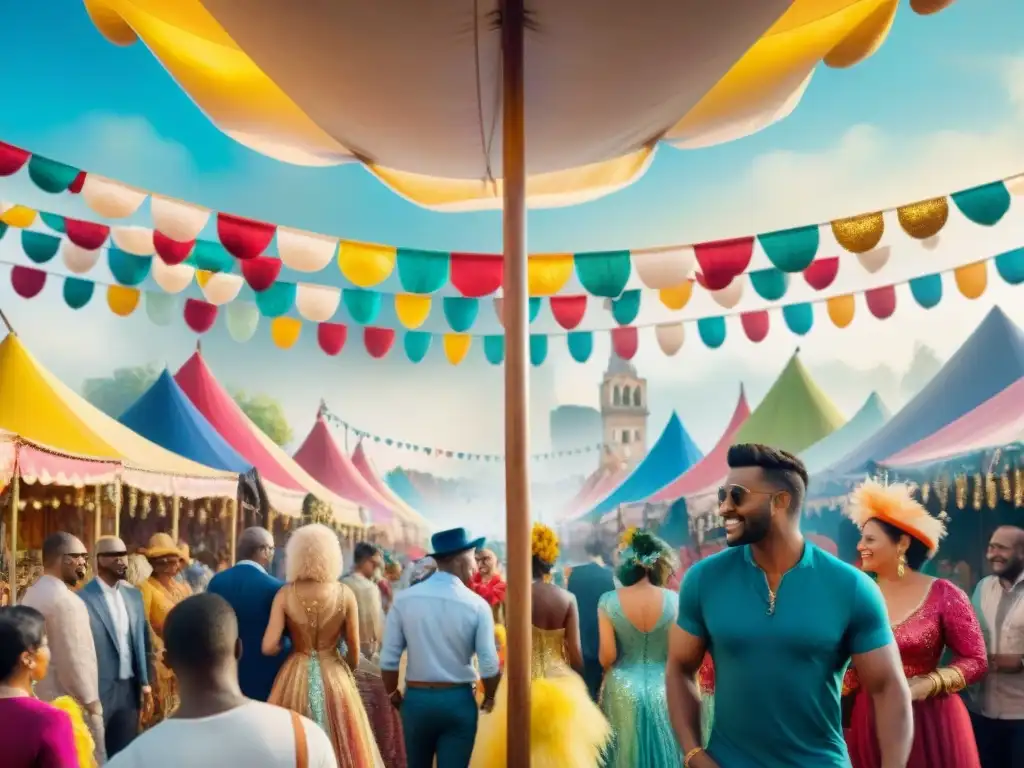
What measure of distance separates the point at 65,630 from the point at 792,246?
460 cm

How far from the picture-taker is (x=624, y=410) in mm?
77562

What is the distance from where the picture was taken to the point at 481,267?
6.48m

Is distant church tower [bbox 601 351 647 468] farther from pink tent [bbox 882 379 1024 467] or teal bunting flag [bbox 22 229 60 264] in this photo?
teal bunting flag [bbox 22 229 60 264]

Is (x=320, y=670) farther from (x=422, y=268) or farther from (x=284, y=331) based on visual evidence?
(x=284, y=331)

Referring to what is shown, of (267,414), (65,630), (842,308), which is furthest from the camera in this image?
(267,414)

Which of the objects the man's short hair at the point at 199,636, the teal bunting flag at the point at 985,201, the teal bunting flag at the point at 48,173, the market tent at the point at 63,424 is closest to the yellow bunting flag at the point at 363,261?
the teal bunting flag at the point at 48,173

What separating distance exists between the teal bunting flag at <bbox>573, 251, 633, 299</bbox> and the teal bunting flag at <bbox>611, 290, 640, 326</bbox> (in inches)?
77.1

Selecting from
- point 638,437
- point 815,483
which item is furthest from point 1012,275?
point 638,437

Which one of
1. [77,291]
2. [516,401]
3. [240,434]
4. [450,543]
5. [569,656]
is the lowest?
[569,656]

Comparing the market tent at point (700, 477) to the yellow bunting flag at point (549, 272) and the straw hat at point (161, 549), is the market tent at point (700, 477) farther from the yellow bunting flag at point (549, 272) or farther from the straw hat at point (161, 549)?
the straw hat at point (161, 549)

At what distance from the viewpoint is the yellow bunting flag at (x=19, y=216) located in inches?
304

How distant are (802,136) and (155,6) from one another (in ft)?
177

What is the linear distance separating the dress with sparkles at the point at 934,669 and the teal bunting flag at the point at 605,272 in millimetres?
3463

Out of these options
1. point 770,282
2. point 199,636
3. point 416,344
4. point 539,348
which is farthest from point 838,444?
point 199,636
